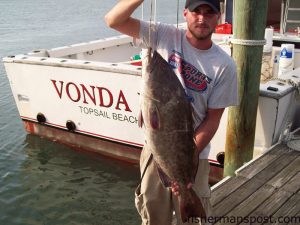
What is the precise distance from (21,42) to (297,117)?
15.2 meters

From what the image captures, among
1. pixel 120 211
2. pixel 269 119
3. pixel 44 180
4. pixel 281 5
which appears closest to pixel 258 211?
pixel 269 119

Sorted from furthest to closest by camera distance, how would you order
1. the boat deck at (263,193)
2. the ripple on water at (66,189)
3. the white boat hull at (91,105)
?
the ripple on water at (66,189) < the white boat hull at (91,105) < the boat deck at (263,193)

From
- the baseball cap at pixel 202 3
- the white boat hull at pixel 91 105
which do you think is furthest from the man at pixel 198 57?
the white boat hull at pixel 91 105

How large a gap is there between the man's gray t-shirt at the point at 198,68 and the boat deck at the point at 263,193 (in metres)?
1.34

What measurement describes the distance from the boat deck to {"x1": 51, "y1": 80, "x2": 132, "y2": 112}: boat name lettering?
243 cm

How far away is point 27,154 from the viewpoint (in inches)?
303

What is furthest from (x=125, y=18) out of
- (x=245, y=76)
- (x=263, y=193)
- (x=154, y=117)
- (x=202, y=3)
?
(x=263, y=193)

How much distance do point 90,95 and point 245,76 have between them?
2959mm

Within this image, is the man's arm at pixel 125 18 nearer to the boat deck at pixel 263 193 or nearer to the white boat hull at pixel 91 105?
the boat deck at pixel 263 193

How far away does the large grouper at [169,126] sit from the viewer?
264 centimetres

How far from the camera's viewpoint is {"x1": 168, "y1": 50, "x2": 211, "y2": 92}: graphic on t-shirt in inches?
113

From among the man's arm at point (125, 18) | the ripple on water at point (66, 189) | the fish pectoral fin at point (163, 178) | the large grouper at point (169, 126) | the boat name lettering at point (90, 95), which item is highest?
the man's arm at point (125, 18)

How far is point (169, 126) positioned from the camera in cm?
271

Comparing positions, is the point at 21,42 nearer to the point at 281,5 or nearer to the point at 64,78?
the point at 64,78
